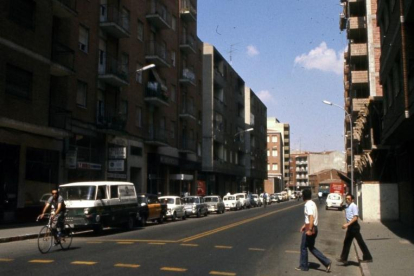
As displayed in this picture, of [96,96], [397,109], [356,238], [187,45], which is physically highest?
[187,45]

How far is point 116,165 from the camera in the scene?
103 feet

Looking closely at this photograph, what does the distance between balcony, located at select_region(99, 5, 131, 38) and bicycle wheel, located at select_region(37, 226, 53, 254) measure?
20.4 m

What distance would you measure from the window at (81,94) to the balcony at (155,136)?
9118 mm

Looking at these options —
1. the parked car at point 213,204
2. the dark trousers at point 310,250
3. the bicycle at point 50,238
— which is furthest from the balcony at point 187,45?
the dark trousers at point 310,250

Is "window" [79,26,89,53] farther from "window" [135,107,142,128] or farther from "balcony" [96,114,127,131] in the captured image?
"window" [135,107,142,128]

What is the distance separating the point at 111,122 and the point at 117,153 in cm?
212

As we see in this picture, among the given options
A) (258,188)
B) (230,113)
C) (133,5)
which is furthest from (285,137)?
(133,5)

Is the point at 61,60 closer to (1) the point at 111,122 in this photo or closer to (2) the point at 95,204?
(1) the point at 111,122

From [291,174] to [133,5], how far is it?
147 m

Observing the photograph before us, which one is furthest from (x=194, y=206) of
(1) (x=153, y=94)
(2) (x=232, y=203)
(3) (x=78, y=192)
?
(3) (x=78, y=192)

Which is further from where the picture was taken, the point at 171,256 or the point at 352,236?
the point at 171,256

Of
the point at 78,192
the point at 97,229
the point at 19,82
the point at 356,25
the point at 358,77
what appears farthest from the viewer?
the point at 356,25

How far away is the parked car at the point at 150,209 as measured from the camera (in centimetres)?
2350

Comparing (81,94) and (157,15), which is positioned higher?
(157,15)
